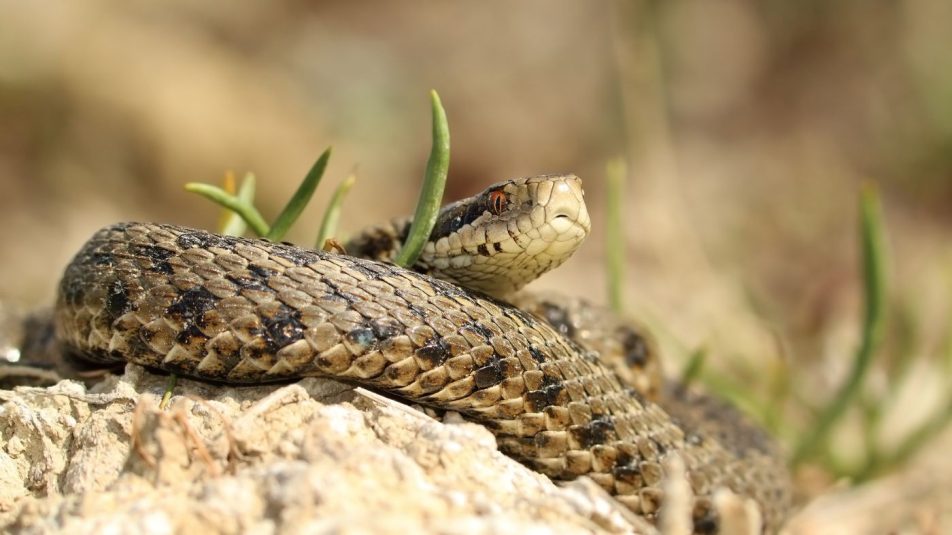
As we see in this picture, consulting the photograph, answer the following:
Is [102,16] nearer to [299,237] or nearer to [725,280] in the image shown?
[299,237]

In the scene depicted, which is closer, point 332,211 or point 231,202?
point 231,202

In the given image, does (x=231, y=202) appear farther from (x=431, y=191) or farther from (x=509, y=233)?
(x=509, y=233)

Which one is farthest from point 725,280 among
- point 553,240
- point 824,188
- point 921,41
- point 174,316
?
point 174,316

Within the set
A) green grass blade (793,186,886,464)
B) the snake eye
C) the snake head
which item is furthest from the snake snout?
green grass blade (793,186,886,464)

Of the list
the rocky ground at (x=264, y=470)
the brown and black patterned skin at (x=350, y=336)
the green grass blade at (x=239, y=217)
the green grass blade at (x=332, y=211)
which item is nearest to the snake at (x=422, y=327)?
the brown and black patterned skin at (x=350, y=336)

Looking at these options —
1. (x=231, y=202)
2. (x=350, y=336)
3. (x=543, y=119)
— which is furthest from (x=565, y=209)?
(x=543, y=119)

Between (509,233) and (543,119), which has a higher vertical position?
(543,119)

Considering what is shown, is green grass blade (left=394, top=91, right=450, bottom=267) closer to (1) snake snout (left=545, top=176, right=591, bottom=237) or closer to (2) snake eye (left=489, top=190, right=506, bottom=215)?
(2) snake eye (left=489, top=190, right=506, bottom=215)

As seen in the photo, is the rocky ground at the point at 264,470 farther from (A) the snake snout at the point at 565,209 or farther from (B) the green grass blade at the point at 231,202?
(A) the snake snout at the point at 565,209
